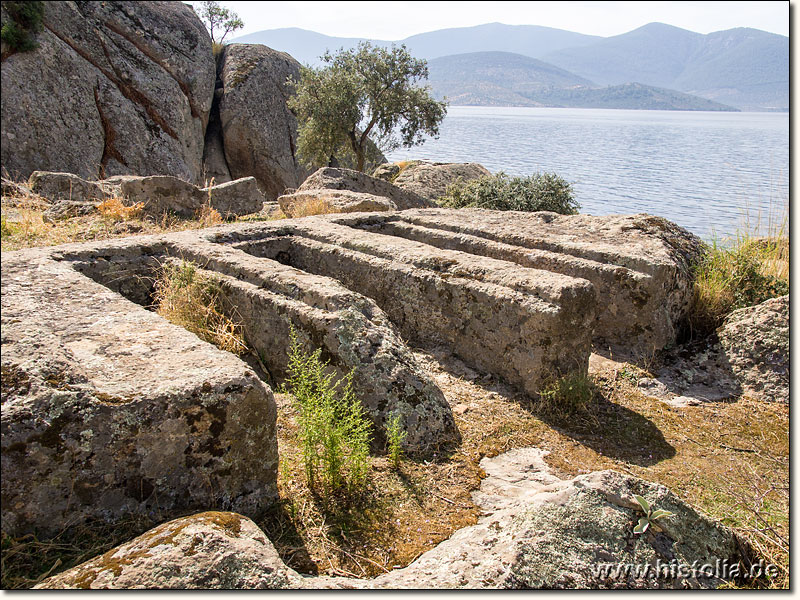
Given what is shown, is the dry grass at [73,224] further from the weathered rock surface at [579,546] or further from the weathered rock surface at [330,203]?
the weathered rock surface at [579,546]

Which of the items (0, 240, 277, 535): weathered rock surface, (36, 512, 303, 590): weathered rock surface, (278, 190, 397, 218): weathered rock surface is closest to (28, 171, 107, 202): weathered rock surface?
(278, 190, 397, 218): weathered rock surface

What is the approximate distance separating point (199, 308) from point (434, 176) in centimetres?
1294

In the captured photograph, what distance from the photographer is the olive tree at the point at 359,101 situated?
22.9 metres

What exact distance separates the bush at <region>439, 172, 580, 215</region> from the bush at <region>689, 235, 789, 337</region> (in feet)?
14.7

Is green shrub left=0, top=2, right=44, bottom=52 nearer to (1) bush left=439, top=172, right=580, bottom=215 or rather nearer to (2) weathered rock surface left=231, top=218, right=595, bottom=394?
(1) bush left=439, top=172, right=580, bottom=215

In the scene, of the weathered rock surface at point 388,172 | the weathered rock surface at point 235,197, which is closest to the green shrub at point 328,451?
the weathered rock surface at point 235,197

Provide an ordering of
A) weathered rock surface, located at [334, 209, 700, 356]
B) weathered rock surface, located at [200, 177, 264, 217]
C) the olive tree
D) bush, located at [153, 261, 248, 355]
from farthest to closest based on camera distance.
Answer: the olive tree
weathered rock surface, located at [200, 177, 264, 217]
weathered rock surface, located at [334, 209, 700, 356]
bush, located at [153, 261, 248, 355]

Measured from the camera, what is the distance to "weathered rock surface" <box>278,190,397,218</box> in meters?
9.90

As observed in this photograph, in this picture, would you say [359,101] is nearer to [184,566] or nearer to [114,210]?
[114,210]

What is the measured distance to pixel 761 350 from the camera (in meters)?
6.01

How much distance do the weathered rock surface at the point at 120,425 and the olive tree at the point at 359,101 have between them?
20.8 meters

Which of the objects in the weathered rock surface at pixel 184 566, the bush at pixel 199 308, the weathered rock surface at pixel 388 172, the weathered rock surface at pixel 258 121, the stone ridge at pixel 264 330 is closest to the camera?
the weathered rock surface at pixel 184 566

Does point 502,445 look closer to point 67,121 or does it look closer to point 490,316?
point 490,316
